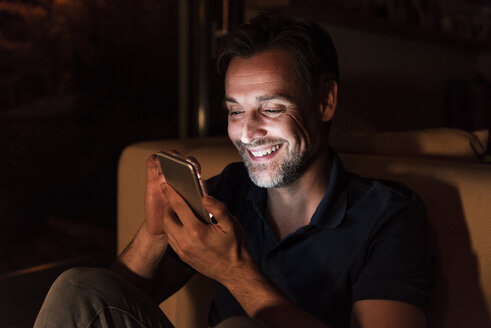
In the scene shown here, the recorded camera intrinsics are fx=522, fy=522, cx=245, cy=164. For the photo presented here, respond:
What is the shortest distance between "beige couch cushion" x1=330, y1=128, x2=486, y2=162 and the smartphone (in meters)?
0.64

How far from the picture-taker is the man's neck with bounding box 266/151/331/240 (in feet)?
3.58

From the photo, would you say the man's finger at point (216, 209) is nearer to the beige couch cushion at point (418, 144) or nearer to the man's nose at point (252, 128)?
the man's nose at point (252, 128)

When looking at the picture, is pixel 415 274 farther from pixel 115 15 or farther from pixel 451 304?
pixel 115 15

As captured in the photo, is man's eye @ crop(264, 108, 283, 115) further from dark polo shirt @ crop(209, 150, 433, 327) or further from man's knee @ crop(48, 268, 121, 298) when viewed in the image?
man's knee @ crop(48, 268, 121, 298)

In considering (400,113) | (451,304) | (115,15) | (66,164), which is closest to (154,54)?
(115,15)

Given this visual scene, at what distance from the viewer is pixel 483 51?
4.93 meters

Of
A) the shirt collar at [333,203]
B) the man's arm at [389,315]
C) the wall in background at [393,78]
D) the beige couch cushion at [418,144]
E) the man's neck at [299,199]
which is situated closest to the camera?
the man's arm at [389,315]

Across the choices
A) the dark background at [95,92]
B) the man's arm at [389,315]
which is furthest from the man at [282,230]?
the dark background at [95,92]

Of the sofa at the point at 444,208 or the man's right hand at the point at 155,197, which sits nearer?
the sofa at the point at 444,208

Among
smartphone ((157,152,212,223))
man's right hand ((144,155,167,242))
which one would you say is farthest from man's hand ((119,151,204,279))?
smartphone ((157,152,212,223))

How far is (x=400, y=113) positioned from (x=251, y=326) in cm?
328

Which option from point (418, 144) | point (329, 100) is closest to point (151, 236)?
point (329, 100)

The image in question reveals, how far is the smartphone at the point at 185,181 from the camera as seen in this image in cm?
87

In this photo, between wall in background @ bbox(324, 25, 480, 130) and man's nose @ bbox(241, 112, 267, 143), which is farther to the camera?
wall in background @ bbox(324, 25, 480, 130)
